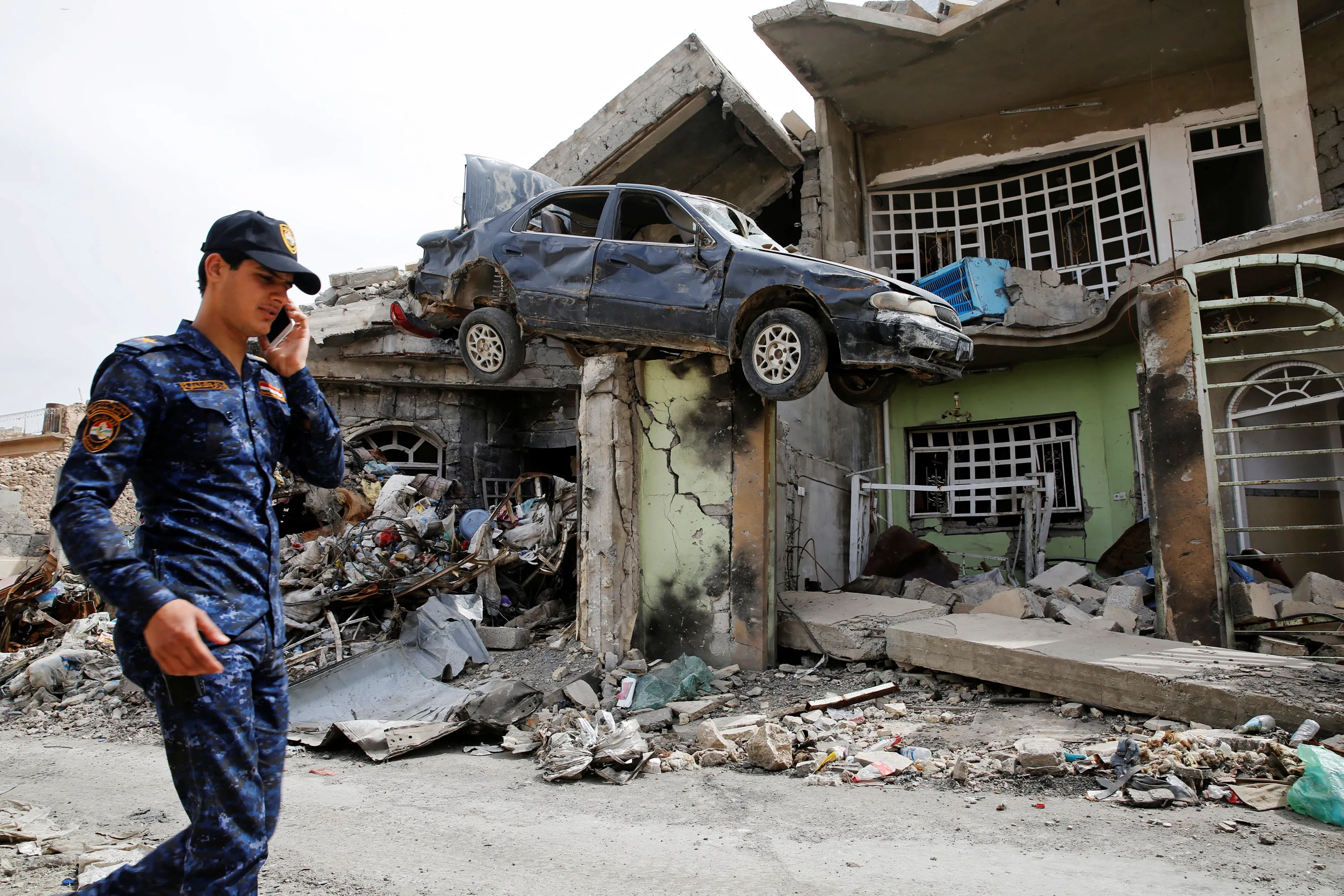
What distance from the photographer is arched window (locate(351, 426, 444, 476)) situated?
12.9m

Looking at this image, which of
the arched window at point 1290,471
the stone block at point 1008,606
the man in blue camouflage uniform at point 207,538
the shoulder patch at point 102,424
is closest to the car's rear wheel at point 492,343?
the stone block at point 1008,606

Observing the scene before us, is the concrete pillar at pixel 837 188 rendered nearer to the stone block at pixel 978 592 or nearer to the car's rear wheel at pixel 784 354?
the stone block at pixel 978 592

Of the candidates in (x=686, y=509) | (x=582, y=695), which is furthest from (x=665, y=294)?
(x=582, y=695)

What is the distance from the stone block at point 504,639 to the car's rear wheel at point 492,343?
243 cm

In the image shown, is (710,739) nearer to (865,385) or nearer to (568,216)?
(865,385)

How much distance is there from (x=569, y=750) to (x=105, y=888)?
351 centimetres

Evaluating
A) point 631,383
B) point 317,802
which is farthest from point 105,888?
point 631,383

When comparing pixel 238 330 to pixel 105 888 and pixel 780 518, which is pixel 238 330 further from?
pixel 780 518

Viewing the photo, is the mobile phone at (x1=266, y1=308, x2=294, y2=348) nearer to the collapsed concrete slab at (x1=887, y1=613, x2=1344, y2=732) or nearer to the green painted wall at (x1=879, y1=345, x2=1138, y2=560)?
the collapsed concrete slab at (x1=887, y1=613, x2=1344, y2=732)

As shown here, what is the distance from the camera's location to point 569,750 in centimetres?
518

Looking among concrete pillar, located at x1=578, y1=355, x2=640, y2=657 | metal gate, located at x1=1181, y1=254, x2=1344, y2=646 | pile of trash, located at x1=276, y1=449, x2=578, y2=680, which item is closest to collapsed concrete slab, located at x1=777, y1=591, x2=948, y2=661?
concrete pillar, located at x1=578, y1=355, x2=640, y2=657

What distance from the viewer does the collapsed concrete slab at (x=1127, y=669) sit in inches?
189

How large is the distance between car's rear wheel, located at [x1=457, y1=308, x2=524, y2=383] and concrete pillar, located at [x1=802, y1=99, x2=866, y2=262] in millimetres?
6091

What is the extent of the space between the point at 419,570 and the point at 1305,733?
7592 millimetres
